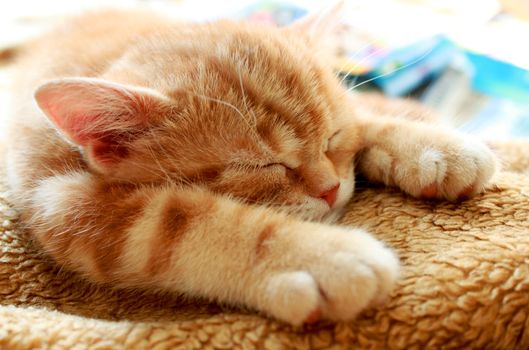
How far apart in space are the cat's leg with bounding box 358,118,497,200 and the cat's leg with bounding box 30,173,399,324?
22cm

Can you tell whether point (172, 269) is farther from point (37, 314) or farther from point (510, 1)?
point (510, 1)

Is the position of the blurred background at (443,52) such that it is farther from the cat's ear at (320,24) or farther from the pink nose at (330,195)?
the pink nose at (330,195)

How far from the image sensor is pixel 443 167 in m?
0.98

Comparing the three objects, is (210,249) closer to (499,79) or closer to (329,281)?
(329,281)

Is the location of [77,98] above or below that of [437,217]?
above

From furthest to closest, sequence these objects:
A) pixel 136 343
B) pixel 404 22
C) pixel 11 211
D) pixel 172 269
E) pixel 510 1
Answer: pixel 404 22, pixel 510 1, pixel 11 211, pixel 172 269, pixel 136 343

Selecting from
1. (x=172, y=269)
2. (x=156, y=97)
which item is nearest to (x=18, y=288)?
(x=172, y=269)

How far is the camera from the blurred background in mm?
1806

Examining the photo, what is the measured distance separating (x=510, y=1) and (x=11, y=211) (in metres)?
1.89

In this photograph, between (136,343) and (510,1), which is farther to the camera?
(510,1)

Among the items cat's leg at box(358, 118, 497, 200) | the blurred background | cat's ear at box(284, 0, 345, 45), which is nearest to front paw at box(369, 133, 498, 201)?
cat's leg at box(358, 118, 497, 200)

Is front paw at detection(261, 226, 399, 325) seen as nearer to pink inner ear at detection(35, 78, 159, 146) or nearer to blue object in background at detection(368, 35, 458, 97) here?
pink inner ear at detection(35, 78, 159, 146)

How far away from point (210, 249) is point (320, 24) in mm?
687

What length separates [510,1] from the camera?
2.05 metres
